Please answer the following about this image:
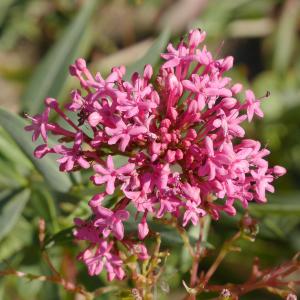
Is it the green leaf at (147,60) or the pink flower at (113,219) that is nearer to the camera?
the pink flower at (113,219)

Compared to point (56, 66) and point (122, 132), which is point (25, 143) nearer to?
point (122, 132)

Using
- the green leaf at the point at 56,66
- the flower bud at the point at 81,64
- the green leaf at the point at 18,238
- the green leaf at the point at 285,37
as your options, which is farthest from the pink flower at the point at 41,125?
the green leaf at the point at 285,37

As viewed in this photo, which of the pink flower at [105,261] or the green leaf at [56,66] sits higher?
the green leaf at [56,66]

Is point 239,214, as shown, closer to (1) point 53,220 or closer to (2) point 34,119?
(1) point 53,220

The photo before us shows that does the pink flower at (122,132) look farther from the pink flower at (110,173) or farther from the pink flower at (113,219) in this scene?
the pink flower at (113,219)

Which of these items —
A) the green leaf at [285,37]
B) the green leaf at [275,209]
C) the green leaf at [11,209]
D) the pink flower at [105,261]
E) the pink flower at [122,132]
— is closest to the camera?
the pink flower at [122,132]

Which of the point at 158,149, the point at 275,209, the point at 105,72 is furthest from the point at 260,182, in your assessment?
the point at 105,72

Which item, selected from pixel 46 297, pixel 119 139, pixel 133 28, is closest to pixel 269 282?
pixel 119 139
